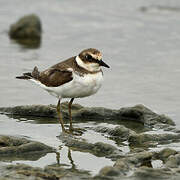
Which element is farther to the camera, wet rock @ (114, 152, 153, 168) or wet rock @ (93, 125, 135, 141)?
wet rock @ (93, 125, 135, 141)

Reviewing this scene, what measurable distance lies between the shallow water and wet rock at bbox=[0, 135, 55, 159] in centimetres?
18

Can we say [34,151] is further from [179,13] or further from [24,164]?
[179,13]

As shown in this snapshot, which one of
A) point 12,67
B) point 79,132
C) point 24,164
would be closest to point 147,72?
point 12,67

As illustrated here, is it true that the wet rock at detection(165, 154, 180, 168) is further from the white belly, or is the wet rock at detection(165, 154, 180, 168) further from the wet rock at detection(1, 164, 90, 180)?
the white belly

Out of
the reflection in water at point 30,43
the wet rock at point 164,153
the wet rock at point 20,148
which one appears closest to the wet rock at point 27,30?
the reflection in water at point 30,43

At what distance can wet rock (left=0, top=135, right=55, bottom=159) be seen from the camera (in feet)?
25.3

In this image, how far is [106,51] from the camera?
14.6m

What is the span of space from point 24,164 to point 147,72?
6.33 m

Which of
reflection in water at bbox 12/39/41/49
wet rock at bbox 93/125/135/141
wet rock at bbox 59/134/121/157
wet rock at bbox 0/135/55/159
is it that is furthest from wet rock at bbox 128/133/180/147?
reflection in water at bbox 12/39/41/49

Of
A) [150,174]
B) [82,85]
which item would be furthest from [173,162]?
[82,85]

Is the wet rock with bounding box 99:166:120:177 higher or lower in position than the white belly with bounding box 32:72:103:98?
lower

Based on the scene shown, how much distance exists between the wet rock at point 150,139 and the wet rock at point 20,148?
120cm

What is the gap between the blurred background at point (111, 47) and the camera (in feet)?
36.7

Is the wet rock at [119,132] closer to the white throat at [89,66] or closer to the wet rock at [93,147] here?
the wet rock at [93,147]
